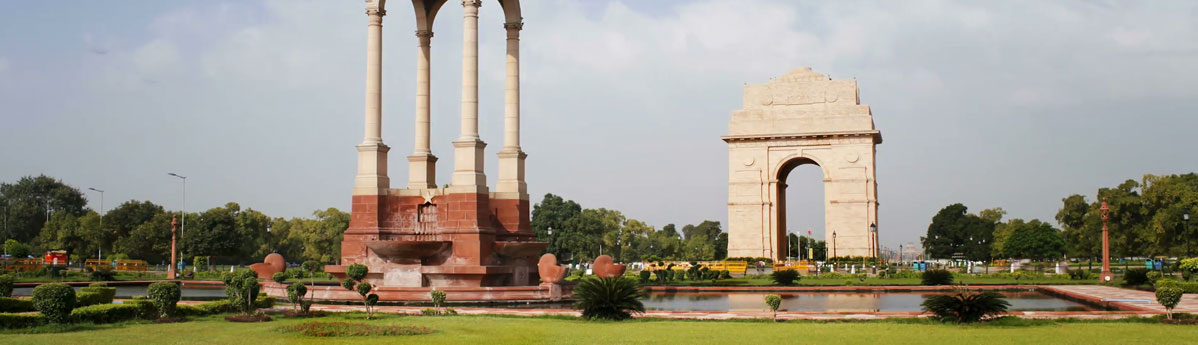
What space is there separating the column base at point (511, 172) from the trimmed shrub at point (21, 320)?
42.1ft

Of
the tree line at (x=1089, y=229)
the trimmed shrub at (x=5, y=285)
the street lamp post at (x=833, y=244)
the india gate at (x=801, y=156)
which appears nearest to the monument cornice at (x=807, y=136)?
the india gate at (x=801, y=156)

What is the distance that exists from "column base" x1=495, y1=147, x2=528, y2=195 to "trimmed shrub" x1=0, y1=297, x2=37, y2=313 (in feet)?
38.9

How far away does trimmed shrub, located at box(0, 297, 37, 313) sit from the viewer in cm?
1653

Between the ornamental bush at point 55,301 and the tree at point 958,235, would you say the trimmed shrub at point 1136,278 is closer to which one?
the ornamental bush at point 55,301

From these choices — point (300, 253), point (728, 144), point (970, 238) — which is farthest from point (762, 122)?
point (970, 238)

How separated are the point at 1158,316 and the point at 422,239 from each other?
52.9ft

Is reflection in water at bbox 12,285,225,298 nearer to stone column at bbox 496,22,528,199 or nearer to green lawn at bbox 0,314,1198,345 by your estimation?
stone column at bbox 496,22,528,199

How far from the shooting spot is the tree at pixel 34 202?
8176 cm

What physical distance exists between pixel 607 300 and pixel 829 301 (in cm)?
928

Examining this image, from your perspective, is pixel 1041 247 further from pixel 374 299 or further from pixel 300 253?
pixel 374 299

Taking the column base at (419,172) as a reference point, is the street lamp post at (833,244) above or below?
below

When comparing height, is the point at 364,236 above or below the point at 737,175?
below

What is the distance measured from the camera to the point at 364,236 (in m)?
25.6

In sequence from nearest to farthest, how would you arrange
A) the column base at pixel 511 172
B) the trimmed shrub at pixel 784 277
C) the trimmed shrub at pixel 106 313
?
1. the trimmed shrub at pixel 106 313
2. the column base at pixel 511 172
3. the trimmed shrub at pixel 784 277
